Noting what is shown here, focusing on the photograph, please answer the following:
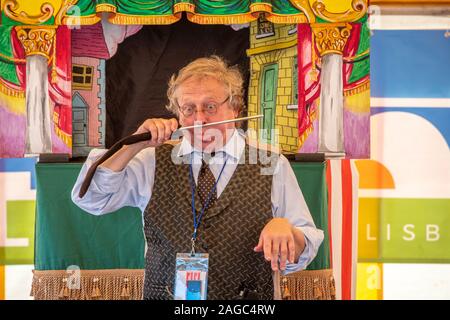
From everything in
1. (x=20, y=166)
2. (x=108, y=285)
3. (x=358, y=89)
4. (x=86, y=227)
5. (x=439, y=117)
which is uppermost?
(x=358, y=89)

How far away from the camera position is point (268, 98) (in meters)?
2.42

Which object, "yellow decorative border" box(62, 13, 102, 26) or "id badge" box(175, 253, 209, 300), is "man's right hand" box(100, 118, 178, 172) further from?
"yellow decorative border" box(62, 13, 102, 26)

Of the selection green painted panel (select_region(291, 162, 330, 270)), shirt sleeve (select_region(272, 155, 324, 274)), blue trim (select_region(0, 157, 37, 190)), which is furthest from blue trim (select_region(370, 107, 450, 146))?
blue trim (select_region(0, 157, 37, 190))

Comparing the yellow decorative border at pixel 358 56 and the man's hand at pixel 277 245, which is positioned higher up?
the yellow decorative border at pixel 358 56

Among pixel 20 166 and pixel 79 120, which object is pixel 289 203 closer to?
pixel 79 120

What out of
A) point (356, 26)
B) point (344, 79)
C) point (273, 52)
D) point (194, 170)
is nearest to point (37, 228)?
point (194, 170)

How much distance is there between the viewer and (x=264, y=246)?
5.45 feet

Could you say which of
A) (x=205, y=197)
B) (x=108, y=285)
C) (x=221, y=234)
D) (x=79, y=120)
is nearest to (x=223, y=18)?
(x=79, y=120)

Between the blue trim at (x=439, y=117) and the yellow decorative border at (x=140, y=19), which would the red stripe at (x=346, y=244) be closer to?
the blue trim at (x=439, y=117)

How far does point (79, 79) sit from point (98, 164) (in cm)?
74

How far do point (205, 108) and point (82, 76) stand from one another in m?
0.73

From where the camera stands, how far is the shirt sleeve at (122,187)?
1856mm

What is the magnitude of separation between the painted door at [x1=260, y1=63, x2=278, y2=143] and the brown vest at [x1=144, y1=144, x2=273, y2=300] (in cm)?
51

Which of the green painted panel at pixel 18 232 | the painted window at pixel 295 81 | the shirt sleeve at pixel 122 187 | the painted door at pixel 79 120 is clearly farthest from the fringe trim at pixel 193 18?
the green painted panel at pixel 18 232
